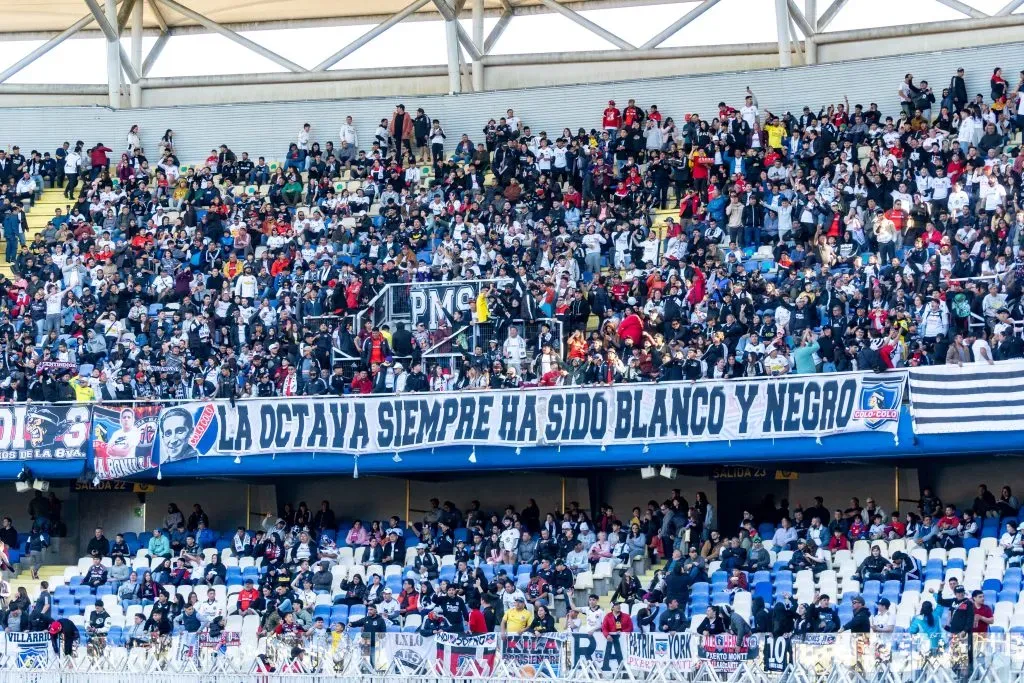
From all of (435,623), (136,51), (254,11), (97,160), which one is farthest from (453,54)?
(435,623)

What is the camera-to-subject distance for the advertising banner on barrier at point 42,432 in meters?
29.8

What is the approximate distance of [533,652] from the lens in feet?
68.6

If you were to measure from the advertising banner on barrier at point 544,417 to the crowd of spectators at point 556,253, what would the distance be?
0.36m

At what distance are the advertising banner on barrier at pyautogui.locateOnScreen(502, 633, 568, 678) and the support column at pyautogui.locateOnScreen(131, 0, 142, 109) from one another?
23.5m

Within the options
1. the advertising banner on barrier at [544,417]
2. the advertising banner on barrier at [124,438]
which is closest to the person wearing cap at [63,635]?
the advertising banner on barrier at [124,438]

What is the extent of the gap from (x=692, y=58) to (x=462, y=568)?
16.1 meters

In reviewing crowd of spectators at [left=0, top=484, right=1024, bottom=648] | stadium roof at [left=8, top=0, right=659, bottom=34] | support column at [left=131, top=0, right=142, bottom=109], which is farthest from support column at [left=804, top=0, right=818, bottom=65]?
support column at [left=131, top=0, right=142, bottom=109]

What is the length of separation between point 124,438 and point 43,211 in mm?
10726

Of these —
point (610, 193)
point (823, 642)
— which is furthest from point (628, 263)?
point (823, 642)

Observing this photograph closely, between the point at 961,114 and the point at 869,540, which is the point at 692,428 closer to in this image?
the point at 869,540

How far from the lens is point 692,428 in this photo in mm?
26516

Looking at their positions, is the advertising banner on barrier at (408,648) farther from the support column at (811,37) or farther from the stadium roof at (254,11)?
the stadium roof at (254,11)

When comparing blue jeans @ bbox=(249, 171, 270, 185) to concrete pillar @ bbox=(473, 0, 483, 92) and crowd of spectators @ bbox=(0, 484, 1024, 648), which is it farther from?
crowd of spectators @ bbox=(0, 484, 1024, 648)

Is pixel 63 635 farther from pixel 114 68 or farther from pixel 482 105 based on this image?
pixel 114 68
